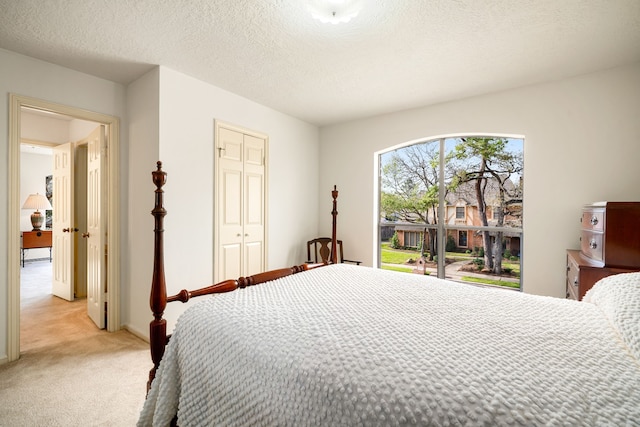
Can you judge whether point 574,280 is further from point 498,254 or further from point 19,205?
point 19,205

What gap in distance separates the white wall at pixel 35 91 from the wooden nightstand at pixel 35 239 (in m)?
4.99

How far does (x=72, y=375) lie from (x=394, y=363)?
2.63 m

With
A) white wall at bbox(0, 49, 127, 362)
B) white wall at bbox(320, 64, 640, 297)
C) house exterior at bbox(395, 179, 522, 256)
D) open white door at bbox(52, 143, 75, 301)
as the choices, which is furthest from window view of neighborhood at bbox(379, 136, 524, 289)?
open white door at bbox(52, 143, 75, 301)

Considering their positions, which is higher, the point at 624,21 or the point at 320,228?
the point at 624,21

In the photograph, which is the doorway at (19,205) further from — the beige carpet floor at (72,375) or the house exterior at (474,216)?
the house exterior at (474,216)

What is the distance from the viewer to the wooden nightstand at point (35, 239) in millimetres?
5984

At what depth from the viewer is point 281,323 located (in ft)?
3.68

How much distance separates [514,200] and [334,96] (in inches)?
95.0

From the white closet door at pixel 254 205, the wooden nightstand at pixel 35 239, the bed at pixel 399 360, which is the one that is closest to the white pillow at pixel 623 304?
the bed at pixel 399 360

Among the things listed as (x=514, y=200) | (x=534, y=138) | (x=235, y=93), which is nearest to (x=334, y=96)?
(x=235, y=93)

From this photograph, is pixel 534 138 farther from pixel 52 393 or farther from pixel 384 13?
pixel 52 393

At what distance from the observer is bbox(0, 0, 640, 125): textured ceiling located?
186 centimetres

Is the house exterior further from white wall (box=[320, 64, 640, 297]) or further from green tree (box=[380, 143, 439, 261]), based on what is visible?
white wall (box=[320, 64, 640, 297])

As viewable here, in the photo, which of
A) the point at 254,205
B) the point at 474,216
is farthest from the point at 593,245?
the point at 254,205
